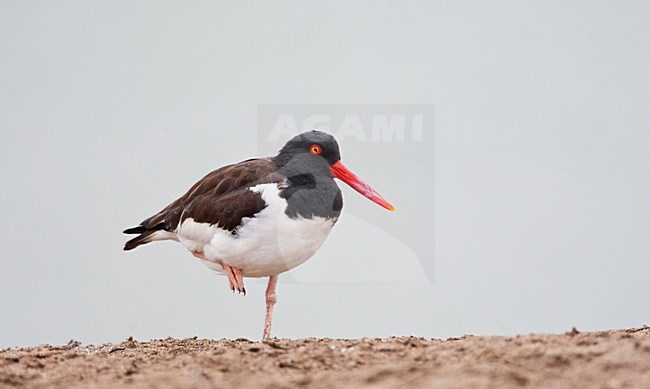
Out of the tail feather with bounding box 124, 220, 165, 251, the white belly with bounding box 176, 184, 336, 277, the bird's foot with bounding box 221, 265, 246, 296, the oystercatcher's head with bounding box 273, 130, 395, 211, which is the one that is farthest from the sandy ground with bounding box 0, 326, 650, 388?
the tail feather with bounding box 124, 220, 165, 251

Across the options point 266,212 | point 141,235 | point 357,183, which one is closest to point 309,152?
point 357,183

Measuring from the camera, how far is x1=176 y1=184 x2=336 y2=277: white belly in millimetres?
7992

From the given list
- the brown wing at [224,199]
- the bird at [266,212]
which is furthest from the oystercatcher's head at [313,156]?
the brown wing at [224,199]

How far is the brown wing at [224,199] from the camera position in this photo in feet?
26.7

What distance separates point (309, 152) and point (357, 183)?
31.7 inches

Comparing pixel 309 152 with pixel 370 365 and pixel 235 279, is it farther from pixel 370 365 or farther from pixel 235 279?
pixel 370 365

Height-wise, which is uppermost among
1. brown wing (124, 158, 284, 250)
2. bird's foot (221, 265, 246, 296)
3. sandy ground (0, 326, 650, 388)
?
brown wing (124, 158, 284, 250)

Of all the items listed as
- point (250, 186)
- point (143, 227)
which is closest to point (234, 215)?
point (250, 186)

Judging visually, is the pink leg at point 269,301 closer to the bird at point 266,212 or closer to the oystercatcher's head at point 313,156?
the bird at point 266,212

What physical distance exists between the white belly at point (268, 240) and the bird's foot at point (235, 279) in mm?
77

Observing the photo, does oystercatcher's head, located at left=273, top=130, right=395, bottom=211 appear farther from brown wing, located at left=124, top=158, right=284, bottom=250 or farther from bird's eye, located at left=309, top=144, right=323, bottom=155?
brown wing, located at left=124, top=158, right=284, bottom=250

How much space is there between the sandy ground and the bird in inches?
71.8

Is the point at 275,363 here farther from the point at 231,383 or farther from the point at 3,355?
the point at 3,355

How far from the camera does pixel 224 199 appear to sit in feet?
27.4
